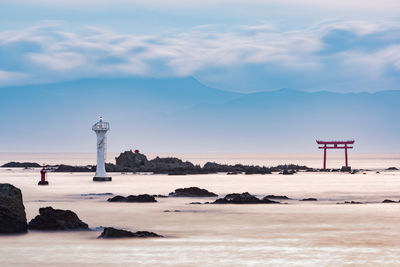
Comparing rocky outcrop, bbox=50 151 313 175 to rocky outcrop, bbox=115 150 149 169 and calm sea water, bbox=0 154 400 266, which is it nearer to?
rocky outcrop, bbox=115 150 149 169

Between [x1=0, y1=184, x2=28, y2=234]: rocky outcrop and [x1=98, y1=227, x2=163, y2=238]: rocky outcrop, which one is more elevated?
[x1=0, y1=184, x2=28, y2=234]: rocky outcrop

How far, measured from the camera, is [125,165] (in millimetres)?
97750

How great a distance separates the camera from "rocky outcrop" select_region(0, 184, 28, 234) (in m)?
18.1

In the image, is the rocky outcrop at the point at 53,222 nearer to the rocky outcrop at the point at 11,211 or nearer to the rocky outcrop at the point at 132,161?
the rocky outcrop at the point at 11,211

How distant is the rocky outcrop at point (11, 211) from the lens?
714 inches

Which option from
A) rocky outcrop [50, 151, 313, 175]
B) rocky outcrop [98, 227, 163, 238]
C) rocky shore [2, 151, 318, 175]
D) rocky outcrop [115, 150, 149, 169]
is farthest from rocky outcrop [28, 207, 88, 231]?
rocky outcrop [115, 150, 149, 169]

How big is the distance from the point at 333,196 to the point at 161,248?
77.8ft

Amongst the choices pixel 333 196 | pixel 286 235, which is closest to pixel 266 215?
pixel 286 235

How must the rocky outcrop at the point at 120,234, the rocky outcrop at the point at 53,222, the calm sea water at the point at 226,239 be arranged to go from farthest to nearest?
the rocky outcrop at the point at 53,222, the rocky outcrop at the point at 120,234, the calm sea water at the point at 226,239

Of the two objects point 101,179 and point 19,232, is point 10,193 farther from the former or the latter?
point 101,179

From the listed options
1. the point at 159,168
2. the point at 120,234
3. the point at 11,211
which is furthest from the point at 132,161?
the point at 120,234

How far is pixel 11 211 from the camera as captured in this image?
61.8 ft

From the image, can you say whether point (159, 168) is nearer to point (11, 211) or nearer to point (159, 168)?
point (159, 168)

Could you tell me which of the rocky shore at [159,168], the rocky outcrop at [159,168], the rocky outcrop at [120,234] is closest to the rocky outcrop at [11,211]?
the rocky outcrop at [120,234]
